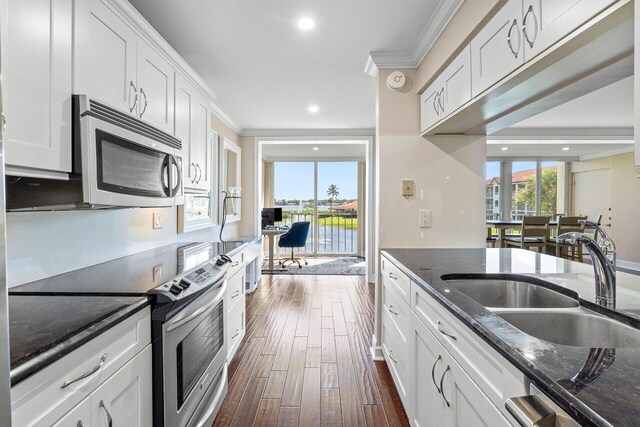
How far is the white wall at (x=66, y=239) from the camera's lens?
134cm

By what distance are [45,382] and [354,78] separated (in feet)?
10.1

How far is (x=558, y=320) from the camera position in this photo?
115 cm

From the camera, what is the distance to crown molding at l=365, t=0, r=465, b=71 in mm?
1905

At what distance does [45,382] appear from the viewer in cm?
75

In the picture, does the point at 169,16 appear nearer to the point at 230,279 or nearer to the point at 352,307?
the point at 230,279

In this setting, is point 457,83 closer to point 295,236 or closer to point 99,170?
point 99,170

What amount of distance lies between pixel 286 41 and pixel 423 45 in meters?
1.04

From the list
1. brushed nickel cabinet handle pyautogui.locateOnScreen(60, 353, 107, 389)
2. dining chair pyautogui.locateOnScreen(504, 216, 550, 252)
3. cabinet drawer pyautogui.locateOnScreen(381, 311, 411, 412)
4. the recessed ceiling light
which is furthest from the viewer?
dining chair pyautogui.locateOnScreen(504, 216, 550, 252)

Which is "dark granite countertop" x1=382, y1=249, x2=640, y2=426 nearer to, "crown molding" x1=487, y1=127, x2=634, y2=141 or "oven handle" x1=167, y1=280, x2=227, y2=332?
"oven handle" x1=167, y1=280, x2=227, y2=332

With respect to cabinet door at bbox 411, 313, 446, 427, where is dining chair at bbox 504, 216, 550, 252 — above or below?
above

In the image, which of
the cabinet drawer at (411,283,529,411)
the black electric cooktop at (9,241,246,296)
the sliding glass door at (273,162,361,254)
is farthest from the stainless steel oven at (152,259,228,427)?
the sliding glass door at (273,162,361,254)

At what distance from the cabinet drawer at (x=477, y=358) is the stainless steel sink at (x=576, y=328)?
24cm

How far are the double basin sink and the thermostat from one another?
170cm

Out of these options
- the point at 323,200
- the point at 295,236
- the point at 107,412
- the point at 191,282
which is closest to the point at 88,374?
the point at 107,412
